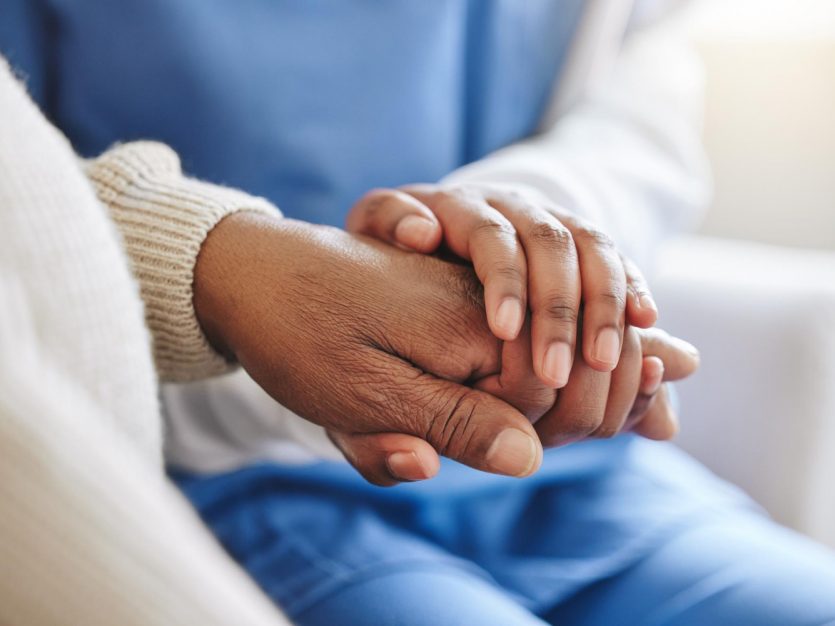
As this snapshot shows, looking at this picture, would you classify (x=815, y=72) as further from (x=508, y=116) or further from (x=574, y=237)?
(x=574, y=237)

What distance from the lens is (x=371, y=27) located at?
672 mm

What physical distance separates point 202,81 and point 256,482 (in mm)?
296

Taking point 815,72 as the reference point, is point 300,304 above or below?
below

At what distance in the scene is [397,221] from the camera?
0.51 meters

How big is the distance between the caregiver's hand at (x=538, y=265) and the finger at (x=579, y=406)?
0.6 inches

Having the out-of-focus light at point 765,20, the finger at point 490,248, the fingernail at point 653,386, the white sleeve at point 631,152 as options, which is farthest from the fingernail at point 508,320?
the out-of-focus light at point 765,20

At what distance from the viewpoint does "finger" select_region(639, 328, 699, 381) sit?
1.62 feet

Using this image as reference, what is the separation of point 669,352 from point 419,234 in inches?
6.6

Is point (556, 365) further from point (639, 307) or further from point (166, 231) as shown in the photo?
point (166, 231)

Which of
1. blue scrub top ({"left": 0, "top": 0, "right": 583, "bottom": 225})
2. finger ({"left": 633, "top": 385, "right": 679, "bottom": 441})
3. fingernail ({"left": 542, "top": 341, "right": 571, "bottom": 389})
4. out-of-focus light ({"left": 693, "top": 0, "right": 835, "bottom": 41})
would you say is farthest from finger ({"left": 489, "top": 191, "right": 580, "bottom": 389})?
out-of-focus light ({"left": 693, "top": 0, "right": 835, "bottom": 41})

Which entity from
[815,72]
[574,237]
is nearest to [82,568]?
[574,237]

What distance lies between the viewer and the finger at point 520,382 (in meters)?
0.43

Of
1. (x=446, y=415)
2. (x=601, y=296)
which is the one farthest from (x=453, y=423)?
(x=601, y=296)

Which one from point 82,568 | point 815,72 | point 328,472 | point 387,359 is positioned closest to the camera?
point 82,568
